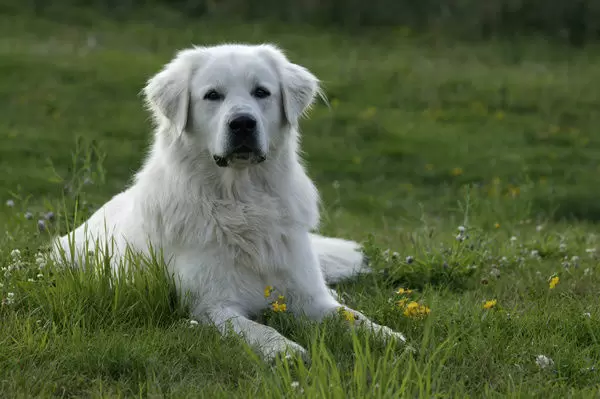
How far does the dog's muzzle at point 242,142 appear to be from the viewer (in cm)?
481

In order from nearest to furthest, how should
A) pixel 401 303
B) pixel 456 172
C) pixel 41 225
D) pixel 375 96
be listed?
1. pixel 401 303
2. pixel 41 225
3. pixel 456 172
4. pixel 375 96

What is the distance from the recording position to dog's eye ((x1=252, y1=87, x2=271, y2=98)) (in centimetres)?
505

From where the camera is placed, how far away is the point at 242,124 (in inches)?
189

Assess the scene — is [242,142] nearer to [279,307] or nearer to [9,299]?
[279,307]

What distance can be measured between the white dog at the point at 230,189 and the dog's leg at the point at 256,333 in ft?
0.24

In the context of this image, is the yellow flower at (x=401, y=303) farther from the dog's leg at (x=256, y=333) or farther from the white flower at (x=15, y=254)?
the white flower at (x=15, y=254)

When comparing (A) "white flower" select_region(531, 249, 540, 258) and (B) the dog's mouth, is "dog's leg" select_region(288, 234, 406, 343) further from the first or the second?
(A) "white flower" select_region(531, 249, 540, 258)

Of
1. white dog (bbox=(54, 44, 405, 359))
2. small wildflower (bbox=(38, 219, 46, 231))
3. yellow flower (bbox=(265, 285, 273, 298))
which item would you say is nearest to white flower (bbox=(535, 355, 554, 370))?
white dog (bbox=(54, 44, 405, 359))

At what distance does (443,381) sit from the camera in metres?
3.79

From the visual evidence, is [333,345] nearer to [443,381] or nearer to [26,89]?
[443,381]

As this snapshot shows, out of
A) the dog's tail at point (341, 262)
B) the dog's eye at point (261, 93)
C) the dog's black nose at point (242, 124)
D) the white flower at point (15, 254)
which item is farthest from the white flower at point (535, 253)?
the white flower at point (15, 254)

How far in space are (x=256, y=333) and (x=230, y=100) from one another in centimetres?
134

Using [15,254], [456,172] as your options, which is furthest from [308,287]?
[456,172]

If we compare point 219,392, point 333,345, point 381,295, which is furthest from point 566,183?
point 219,392
